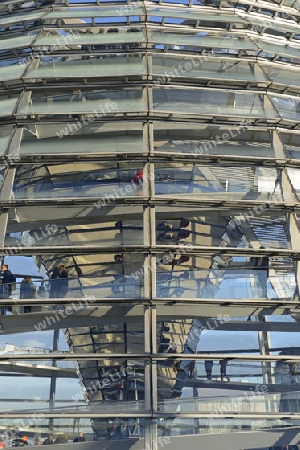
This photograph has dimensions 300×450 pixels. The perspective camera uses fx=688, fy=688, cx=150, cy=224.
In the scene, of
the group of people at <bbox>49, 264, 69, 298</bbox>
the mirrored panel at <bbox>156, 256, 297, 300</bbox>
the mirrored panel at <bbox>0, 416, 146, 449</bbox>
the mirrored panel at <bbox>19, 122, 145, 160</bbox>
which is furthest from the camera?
the mirrored panel at <bbox>19, 122, 145, 160</bbox>

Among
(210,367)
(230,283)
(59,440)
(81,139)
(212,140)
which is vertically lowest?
(59,440)

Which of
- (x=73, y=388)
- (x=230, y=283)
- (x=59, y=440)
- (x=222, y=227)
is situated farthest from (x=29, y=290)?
(x=222, y=227)

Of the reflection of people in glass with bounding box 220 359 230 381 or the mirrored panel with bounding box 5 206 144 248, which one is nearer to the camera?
the reflection of people in glass with bounding box 220 359 230 381

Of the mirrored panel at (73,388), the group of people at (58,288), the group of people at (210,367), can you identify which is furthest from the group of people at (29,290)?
the group of people at (210,367)

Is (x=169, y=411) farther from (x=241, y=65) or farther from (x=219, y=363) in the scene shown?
(x=241, y=65)

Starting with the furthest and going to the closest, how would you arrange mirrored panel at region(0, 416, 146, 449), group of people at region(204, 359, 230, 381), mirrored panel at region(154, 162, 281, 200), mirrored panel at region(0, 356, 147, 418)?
mirrored panel at region(154, 162, 281, 200) < group of people at region(204, 359, 230, 381) < mirrored panel at region(0, 356, 147, 418) < mirrored panel at region(0, 416, 146, 449)

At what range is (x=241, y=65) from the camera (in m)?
19.6

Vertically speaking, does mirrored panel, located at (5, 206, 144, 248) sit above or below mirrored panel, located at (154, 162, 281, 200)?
below

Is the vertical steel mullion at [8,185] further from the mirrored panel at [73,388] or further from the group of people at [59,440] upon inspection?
the group of people at [59,440]

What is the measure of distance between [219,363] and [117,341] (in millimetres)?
10401

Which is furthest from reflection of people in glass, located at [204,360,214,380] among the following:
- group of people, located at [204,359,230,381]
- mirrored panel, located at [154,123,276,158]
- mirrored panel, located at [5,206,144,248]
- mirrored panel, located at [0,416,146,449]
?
mirrored panel, located at [154,123,276,158]

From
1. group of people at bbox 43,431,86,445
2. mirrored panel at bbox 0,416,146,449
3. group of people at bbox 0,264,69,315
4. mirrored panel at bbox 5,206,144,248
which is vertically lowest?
group of people at bbox 43,431,86,445

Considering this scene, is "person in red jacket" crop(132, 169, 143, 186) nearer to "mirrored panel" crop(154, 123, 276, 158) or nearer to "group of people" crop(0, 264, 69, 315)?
"mirrored panel" crop(154, 123, 276, 158)

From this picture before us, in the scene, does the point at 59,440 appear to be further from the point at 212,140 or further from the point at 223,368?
the point at 212,140
